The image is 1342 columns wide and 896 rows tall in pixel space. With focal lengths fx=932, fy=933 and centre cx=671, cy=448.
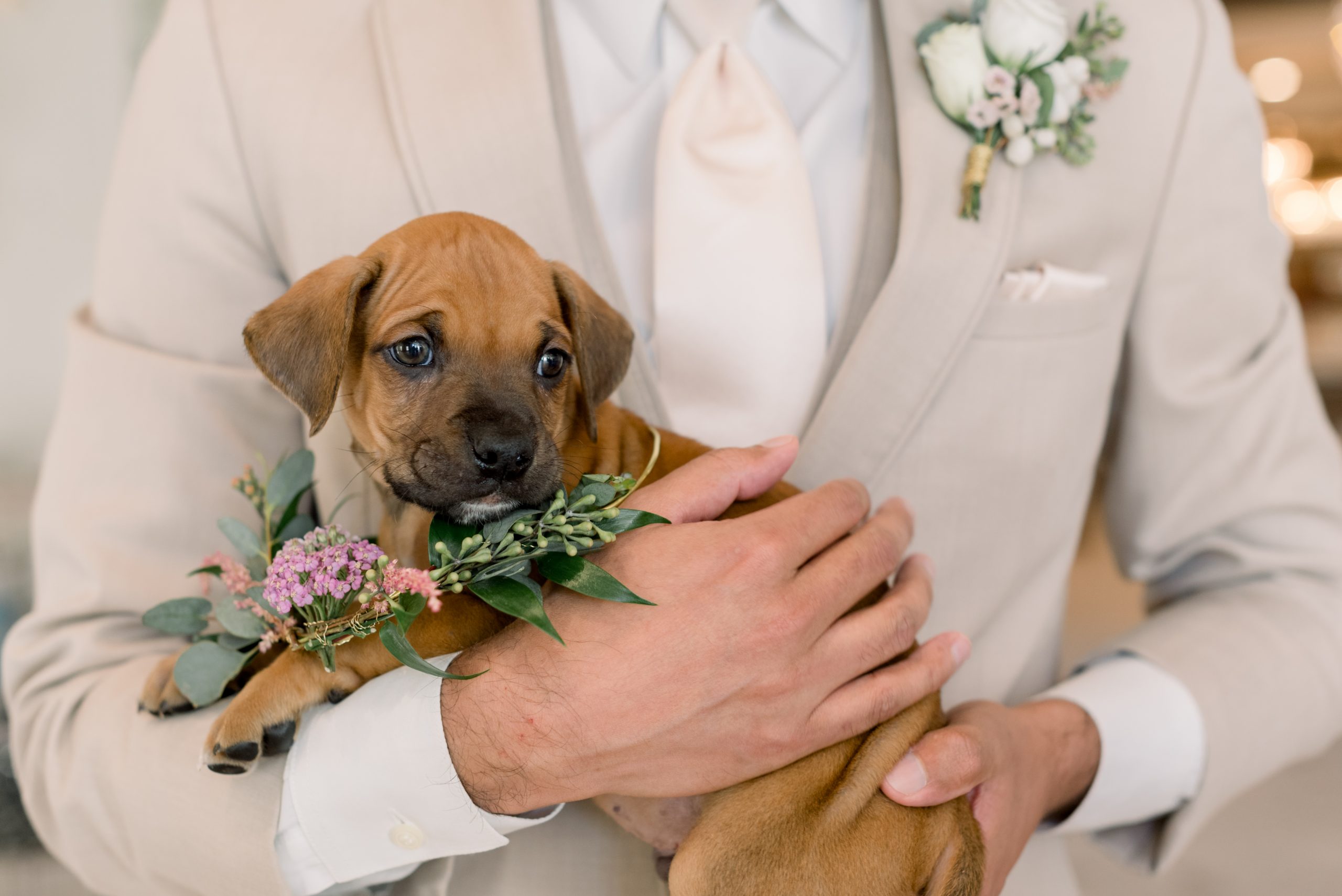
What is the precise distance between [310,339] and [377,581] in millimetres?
428

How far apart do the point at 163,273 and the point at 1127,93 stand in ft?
6.42

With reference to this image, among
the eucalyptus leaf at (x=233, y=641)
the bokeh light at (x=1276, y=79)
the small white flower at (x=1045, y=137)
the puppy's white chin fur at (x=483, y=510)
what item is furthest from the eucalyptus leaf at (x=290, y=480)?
the bokeh light at (x=1276, y=79)

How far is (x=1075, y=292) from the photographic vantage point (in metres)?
1.85

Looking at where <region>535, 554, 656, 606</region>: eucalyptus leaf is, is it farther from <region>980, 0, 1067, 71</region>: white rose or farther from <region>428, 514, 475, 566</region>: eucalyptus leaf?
<region>980, 0, 1067, 71</region>: white rose

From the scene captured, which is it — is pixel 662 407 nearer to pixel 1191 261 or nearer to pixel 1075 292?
pixel 1075 292

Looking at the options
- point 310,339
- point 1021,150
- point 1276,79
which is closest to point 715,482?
point 310,339

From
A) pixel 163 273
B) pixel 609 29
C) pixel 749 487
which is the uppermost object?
pixel 609 29

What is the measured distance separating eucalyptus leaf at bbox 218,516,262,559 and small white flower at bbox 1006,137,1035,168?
1517 mm

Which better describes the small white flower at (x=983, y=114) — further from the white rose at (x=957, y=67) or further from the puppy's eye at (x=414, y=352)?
the puppy's eye at (x=414, y=352)

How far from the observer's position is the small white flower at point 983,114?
1.77 m

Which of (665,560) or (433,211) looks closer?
(665,560)

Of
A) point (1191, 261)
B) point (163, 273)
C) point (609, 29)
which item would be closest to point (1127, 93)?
point (1191, 261)

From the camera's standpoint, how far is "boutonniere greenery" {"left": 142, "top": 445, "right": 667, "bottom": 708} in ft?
4.12

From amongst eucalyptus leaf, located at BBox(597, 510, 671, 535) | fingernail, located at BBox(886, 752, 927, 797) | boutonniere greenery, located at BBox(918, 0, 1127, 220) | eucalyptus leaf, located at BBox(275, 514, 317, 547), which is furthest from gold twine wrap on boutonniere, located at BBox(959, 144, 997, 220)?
eucalyptus leaf, located at BBox(275, 514, 317, 547)
